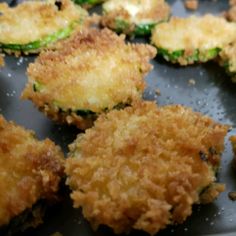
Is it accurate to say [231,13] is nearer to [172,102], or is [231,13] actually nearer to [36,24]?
[172,102]

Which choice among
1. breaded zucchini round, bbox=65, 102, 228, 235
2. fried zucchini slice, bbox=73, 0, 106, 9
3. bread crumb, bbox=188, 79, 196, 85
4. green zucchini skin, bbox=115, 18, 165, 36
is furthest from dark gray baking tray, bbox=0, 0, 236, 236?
fried zucchini slice, bbox=73, 0, 106, 9

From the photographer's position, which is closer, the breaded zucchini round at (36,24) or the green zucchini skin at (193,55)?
the green zucchini skin at (193,55)

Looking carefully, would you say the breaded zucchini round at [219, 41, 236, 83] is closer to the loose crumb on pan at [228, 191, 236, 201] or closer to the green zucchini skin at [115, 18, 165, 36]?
the green zucchini skin at [115, 18, 165, 36]

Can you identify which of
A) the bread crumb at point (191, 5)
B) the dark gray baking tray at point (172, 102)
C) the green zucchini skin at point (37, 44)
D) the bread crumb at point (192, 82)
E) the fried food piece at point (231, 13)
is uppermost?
the fried food piece at point (231, 13)

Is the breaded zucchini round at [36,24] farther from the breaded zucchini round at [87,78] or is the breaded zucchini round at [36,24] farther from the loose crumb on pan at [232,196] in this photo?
the loose crumb on pan at [232,196]

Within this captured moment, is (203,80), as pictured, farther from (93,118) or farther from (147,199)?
(147,199)

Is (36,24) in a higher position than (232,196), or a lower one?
higher

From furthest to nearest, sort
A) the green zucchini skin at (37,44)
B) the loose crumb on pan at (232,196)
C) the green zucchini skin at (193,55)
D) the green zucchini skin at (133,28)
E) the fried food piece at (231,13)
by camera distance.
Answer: the fried food piece at (231,13), the green zucchini skin at (133,28), the green zucchini skin at (37,44), the green zucchini skin at (193,55), the loose crumb on pan at (232,196)

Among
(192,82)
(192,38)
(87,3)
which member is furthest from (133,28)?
(192,82)

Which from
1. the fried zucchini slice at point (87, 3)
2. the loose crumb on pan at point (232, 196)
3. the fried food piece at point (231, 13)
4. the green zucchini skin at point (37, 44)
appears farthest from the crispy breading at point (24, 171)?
the fried food piece at point (231, 13)
